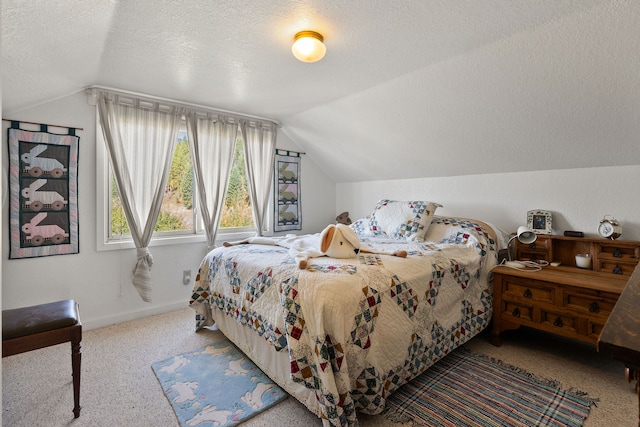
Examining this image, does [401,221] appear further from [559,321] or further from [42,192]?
[42,192]

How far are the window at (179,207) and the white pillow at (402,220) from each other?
4.90ft

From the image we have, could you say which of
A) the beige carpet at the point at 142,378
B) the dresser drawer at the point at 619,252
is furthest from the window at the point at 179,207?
the dresser drawer at the point at 619,252

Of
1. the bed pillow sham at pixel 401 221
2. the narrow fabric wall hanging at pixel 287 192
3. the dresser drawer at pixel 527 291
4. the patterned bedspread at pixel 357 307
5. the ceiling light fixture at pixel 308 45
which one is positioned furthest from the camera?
the narrow fabric wall hanging at pixel 287 192

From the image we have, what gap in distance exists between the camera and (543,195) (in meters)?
2.74

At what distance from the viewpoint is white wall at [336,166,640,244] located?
2344mm

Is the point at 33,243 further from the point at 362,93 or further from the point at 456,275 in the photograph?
the point at 456,275

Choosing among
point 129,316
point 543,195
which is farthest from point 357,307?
point 129,316

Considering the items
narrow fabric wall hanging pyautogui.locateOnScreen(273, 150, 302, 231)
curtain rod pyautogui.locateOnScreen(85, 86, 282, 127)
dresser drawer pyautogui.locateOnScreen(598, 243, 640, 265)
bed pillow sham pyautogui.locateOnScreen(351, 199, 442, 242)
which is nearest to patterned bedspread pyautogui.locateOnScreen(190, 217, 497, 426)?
bed pillow sham pyautogui.locateOnScreen(351, 199, 442, 242)

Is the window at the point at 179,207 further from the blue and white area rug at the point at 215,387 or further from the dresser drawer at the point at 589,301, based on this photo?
the dresser drawer at the point at 589,301

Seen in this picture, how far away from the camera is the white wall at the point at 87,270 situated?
8.07 feet

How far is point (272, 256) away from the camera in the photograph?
221 cm

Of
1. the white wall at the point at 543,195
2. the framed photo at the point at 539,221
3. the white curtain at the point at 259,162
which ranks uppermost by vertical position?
the white curtain at the point at 259,162

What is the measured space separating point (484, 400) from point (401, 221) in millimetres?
1563

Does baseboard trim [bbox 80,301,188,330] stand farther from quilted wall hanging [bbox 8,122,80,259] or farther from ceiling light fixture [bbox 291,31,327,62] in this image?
ceiling light fixture [bbox 291,31,327,62]
